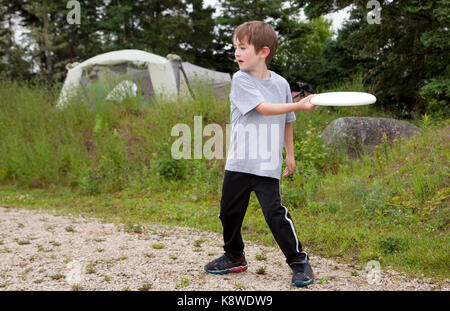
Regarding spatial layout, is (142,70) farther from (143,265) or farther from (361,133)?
(143,265)

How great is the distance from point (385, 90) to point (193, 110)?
14.6 feet

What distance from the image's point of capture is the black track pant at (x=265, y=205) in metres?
2.59

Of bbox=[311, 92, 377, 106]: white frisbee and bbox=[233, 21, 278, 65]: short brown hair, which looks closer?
bbox=[311, 92, 377, 106]: white frisbee

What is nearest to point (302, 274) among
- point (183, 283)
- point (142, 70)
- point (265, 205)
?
point (265, 205)

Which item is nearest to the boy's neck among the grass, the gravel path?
the gravel path

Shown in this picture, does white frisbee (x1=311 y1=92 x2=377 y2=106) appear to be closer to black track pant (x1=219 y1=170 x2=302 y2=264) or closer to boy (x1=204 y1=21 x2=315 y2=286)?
boy (x1=204 y1=21 x2=315 y2=286)

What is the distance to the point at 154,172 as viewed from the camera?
6668 mm

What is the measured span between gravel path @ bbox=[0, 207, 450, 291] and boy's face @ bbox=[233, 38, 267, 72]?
1.47 m

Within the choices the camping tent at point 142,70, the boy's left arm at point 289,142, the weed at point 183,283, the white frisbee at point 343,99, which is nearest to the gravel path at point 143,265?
the weed at point 183,283

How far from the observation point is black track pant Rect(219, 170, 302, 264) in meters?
2.59

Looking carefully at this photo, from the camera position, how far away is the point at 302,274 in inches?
104

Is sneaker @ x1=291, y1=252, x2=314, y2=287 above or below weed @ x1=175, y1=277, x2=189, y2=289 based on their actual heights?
above

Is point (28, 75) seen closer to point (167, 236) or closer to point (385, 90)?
point (385, 90)

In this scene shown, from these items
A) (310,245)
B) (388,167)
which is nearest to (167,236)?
(310,245)
